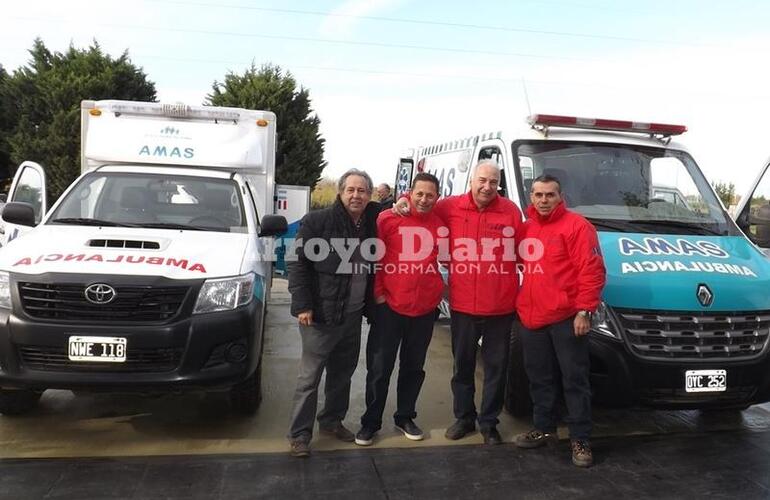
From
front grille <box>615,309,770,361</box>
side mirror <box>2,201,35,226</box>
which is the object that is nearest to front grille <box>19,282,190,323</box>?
side mirror <box>2,201,35,226</box>

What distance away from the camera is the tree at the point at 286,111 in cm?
1861

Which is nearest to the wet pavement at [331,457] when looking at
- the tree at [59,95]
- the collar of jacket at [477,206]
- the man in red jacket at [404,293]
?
the man in red jacket at [404,293]

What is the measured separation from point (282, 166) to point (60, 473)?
15541 millimetres

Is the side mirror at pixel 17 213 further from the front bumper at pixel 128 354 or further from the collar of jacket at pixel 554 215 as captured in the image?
the collar of jacket at pixel 554 215

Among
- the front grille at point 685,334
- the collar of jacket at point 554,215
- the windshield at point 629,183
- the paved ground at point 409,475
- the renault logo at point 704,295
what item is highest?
the windshield at point 629,183

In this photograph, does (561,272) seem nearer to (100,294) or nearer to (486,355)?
(486,355)

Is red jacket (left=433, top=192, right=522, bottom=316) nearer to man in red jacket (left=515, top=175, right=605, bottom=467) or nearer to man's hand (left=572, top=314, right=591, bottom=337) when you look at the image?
man in red jacket (left=515, top=175, right=605, bottom=467)

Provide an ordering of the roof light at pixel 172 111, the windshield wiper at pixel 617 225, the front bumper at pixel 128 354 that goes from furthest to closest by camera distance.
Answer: the roof light at pixel 172 111 → the windshield wiper at pixel 617 225 → the front bumper at pixel 128 354

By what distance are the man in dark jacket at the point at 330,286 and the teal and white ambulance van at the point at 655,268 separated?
1163 mm

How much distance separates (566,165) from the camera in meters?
4.88

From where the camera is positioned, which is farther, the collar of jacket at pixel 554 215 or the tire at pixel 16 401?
the tire at pixel 16 401

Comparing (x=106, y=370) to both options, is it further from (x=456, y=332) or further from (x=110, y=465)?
(x=456, y=332)

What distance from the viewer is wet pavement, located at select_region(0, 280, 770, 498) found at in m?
3.50

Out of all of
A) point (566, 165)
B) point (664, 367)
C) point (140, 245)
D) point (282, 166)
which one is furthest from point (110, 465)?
point (282, 166)
